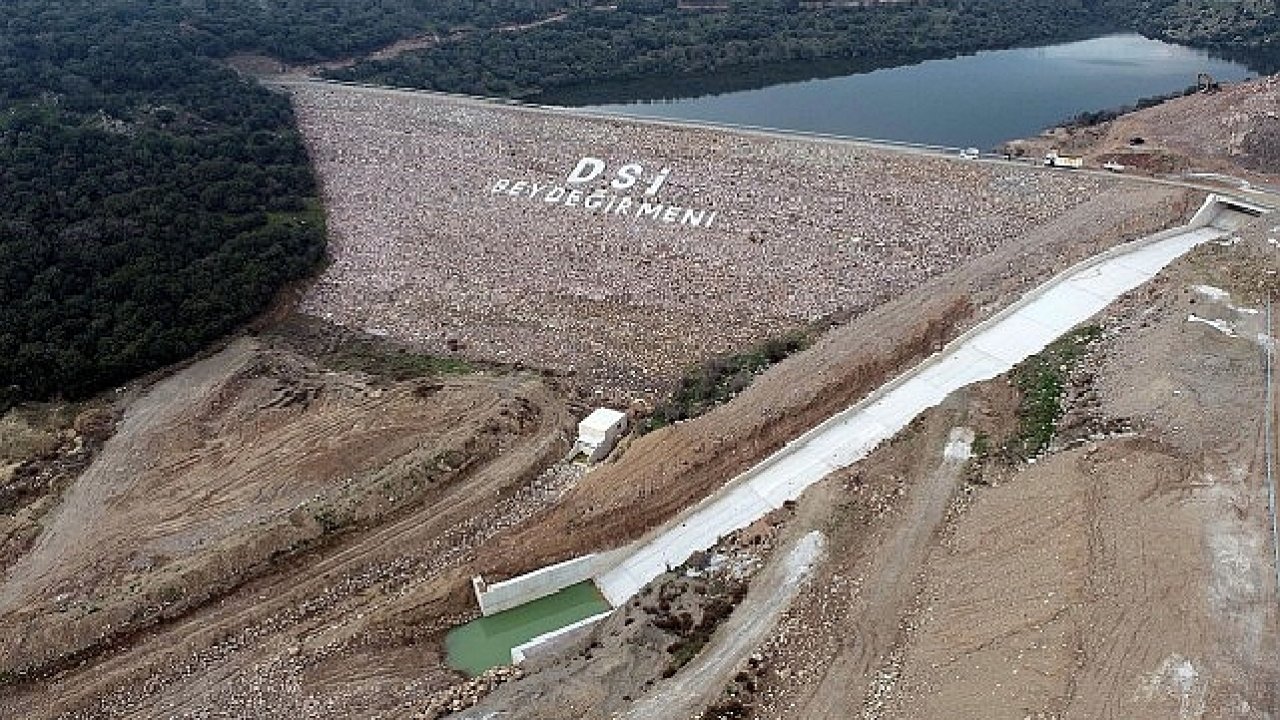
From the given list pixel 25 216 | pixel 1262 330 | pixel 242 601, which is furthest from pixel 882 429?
pixel 25 216

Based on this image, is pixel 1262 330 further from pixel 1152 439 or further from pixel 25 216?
pixel 25 216

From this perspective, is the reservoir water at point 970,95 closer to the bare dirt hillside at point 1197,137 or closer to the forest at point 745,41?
the forest at point 745,41

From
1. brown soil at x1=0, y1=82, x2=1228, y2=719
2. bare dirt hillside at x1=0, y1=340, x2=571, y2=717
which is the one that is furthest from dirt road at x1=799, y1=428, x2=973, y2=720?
bare dirt hillside at x1=0, y1=340, x2=571, y2=717

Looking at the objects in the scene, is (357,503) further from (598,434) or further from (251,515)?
(598,434)

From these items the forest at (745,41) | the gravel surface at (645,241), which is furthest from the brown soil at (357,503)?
the forest at (745,41)

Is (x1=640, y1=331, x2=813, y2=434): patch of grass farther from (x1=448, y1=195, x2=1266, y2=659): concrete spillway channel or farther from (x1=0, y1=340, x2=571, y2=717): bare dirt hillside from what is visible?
(x1=448, y1=195, x2=1266, y2=659): concrete spillway channel

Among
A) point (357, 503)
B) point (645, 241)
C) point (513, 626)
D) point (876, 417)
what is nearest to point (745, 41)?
point (645, 241)
